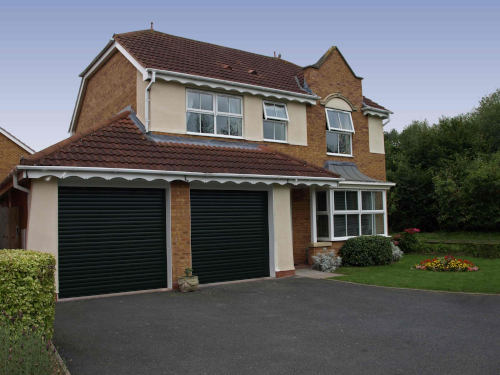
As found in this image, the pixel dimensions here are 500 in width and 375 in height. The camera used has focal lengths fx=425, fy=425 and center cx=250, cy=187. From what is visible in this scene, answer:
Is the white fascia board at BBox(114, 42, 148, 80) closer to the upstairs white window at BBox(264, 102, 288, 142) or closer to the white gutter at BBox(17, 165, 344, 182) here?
the white gutter at BBox(17, 165, 344, 182)

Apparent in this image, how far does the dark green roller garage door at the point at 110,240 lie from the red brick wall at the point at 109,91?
3.92 meters

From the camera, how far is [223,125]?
1365 cm

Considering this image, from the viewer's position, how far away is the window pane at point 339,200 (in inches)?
603

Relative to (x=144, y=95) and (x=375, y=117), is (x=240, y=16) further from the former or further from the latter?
(x=375, y=117)

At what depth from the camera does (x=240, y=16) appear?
11.1m

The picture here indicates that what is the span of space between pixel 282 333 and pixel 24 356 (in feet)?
12.6

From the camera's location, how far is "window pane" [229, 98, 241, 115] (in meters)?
13.9

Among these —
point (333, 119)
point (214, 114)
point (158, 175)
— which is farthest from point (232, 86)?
point (333, 119)

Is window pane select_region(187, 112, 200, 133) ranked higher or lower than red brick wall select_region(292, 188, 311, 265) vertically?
higher

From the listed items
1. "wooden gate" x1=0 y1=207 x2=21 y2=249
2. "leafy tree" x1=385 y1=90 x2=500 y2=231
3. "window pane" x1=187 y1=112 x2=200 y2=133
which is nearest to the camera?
"wooden gate" x1=0 y1=207 x2=21 y2=249

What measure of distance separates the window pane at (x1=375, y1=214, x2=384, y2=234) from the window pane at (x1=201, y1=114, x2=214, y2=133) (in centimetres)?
753

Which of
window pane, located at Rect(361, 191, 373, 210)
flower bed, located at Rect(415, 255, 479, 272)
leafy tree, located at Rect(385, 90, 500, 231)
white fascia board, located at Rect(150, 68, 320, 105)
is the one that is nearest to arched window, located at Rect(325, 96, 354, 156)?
white fascia board, located at Rect(150, 68, 320, 105)

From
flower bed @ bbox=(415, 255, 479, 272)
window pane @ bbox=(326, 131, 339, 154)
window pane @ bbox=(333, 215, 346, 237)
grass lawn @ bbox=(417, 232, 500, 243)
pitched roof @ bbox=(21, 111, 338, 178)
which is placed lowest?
flower bed @ bbox=(415, 255, 479, 272)

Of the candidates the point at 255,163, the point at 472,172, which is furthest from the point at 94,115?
the point at 472,172
